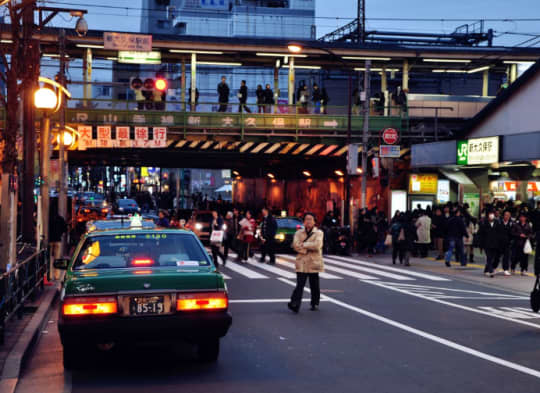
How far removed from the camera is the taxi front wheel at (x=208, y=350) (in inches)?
336

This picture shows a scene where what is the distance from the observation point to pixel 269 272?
70.2ft

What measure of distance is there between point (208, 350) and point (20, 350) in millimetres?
2334

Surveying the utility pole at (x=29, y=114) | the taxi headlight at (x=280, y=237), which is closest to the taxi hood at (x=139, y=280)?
the utility pole at (x=29, y=114)

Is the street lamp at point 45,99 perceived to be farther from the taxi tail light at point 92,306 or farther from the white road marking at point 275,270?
the taxi tail light at point 92,306

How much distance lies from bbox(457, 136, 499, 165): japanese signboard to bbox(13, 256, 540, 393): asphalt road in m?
11.8

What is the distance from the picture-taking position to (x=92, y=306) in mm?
7688

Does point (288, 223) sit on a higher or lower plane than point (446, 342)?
higher

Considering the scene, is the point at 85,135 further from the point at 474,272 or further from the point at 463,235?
the point at 474,272

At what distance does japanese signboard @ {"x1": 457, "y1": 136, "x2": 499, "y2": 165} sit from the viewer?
1038 inches

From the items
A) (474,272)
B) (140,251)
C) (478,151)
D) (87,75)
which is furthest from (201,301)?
(87,75)

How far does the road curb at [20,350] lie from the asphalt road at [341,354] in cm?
17

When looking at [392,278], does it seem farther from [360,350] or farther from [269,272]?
[360,350]

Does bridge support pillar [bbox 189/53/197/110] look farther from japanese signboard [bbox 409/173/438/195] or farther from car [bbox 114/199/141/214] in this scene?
car [bbox 114/199/141/214]

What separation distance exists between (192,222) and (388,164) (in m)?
10.6
